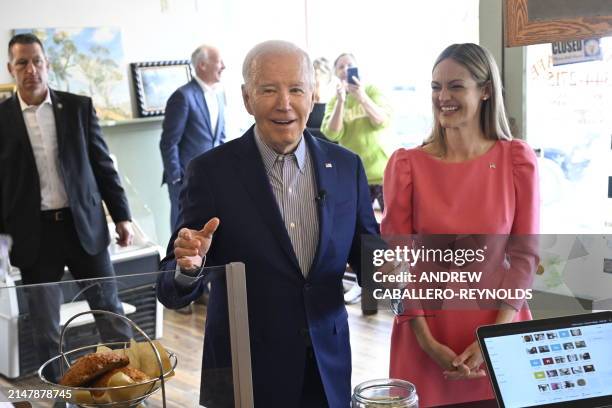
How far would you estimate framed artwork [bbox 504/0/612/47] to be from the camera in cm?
216

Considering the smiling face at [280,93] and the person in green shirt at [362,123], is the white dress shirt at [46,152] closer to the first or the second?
the smiling face at [280,93]

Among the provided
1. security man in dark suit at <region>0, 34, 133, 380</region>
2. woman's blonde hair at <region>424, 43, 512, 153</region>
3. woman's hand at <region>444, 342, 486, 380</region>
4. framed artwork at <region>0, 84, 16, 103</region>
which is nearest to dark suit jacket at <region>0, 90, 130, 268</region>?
security man in dark suit at <region>0, 34, 133, 380</region>

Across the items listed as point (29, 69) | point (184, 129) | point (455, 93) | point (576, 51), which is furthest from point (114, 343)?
point (184, 129)

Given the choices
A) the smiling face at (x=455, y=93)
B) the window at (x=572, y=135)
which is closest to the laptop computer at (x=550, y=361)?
the smiling face at (x=455, y=93)

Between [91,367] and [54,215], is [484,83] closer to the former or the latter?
[91,367]

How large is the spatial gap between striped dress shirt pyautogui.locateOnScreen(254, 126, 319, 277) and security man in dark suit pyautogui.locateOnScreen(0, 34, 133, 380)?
190cm

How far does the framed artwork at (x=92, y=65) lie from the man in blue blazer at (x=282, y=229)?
4.40 m

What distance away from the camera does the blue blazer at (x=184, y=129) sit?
567cm

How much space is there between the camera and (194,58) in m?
5.82

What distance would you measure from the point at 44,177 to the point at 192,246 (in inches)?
90.4

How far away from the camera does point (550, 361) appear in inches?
60.3

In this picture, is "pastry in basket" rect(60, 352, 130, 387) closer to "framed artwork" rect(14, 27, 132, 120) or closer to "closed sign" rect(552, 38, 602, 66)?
"closed sign" rect(552, 38, 602, 66)

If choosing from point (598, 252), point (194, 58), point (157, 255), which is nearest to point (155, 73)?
point (194, 58)

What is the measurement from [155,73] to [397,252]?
474cm
